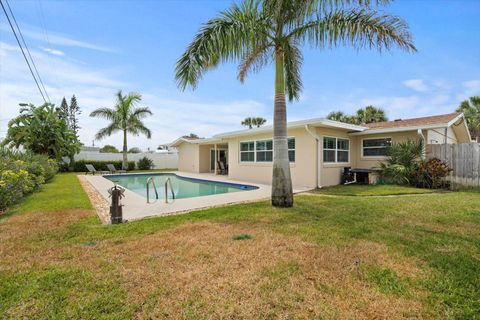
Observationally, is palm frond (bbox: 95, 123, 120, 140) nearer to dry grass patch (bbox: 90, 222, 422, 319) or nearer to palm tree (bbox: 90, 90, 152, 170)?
palm tree (bbox: 90, 90, 152, 170)

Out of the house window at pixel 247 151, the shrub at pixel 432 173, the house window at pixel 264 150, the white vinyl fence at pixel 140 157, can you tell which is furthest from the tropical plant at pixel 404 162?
the white vinyl fence at pixel 140 157

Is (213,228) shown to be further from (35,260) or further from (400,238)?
(400,238)

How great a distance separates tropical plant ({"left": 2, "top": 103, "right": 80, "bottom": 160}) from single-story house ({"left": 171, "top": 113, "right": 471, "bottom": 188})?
1491 centimetres

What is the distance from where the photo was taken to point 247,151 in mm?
16797

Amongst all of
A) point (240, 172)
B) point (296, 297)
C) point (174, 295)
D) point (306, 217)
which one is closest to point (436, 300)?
point (296, 297)

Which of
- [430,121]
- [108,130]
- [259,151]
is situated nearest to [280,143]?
[259,151]

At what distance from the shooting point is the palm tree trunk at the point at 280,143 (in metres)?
7.47

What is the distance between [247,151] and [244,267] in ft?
43.6

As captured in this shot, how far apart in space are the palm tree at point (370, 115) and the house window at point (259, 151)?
1416 cm

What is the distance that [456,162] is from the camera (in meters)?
11.9

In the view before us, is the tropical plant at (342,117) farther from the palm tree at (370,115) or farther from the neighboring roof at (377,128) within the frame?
the neighboring roof at (377,128)

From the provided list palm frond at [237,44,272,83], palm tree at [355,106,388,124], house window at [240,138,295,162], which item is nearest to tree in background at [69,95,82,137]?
house window at [240,138,295,162]

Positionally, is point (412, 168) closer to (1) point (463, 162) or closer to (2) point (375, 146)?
(1) point (463, 162)

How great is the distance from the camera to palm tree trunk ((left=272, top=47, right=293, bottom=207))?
7.47 meters
